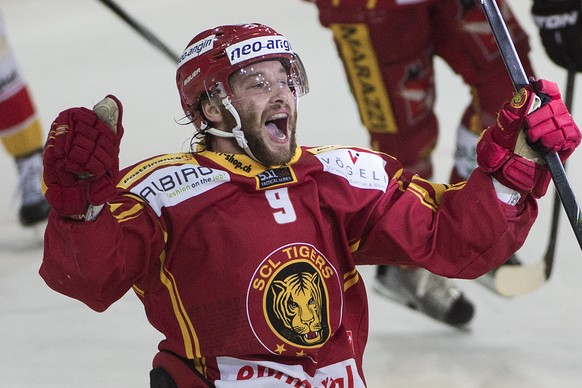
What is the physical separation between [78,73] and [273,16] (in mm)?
1160

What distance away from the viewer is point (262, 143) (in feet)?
7.18

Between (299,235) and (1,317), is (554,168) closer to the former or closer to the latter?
(299,235)

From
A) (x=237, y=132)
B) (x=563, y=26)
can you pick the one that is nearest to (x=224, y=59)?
(x=237, y=132)

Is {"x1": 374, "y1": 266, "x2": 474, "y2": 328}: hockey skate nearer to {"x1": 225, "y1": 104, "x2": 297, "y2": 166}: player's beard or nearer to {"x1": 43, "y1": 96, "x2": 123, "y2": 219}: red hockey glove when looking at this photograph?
{"x1": 225, "y1": 104, "x2": 297, "y2": 166}: player's beard

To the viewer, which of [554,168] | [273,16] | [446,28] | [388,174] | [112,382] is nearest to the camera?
[554,168]

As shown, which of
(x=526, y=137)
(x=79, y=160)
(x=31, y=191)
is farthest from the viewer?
(x=31, y=191)

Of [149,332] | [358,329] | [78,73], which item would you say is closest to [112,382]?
[149,332]

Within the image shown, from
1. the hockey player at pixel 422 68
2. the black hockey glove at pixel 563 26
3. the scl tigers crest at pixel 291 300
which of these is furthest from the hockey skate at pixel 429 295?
the scl tigers crest at pixel 291 300

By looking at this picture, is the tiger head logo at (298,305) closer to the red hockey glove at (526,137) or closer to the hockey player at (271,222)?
the hockey player at (271,222)

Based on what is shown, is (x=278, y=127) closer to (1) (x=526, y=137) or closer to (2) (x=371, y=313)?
(1) (x=526, y=137)

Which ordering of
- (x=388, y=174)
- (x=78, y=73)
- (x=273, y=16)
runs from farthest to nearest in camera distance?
(x=273, y=16)
(x=78, y=73)
(x=388, y=174)

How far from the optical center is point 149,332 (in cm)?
337

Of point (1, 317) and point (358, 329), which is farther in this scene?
point (1, 317)

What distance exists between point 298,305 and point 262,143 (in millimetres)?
280
